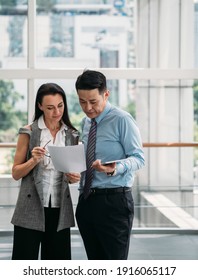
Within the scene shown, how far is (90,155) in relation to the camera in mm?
3662

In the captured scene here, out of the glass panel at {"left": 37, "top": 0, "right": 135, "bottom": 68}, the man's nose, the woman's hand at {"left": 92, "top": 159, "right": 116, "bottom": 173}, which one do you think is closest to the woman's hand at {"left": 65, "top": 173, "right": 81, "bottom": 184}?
the woman's hand at {"left": 92, "top": 159, "right": 116, "bottom": 173}

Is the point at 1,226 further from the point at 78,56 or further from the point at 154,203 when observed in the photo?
the point at 78,56

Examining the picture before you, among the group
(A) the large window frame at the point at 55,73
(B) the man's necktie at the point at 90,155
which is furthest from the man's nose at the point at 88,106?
(A) the large window frame at the point at 55,73

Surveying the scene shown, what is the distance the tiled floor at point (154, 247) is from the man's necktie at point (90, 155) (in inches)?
99.4

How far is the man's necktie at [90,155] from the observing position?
3617 millimetres

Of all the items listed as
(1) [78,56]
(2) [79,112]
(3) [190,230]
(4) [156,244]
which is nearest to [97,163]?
(4) [156,244]

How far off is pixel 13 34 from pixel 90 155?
16.0 ft

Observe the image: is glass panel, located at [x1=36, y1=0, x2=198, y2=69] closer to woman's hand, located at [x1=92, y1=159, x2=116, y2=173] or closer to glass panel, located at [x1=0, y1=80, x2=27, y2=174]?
glass panel, located at [x1=0, y1=80, x2=27, y2=174]

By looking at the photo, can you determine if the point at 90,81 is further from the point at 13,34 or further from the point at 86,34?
the point at 86,34

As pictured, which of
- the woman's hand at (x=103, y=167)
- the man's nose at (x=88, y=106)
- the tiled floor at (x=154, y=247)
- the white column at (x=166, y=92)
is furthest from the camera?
the white column at (x=166, y=92)

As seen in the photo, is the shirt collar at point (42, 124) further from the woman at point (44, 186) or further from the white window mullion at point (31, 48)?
the white window mullion at point (31, 48)

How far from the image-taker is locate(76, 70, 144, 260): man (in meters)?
3.58

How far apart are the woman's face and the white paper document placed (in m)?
0.20

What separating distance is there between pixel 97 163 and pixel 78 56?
5.19 metres
